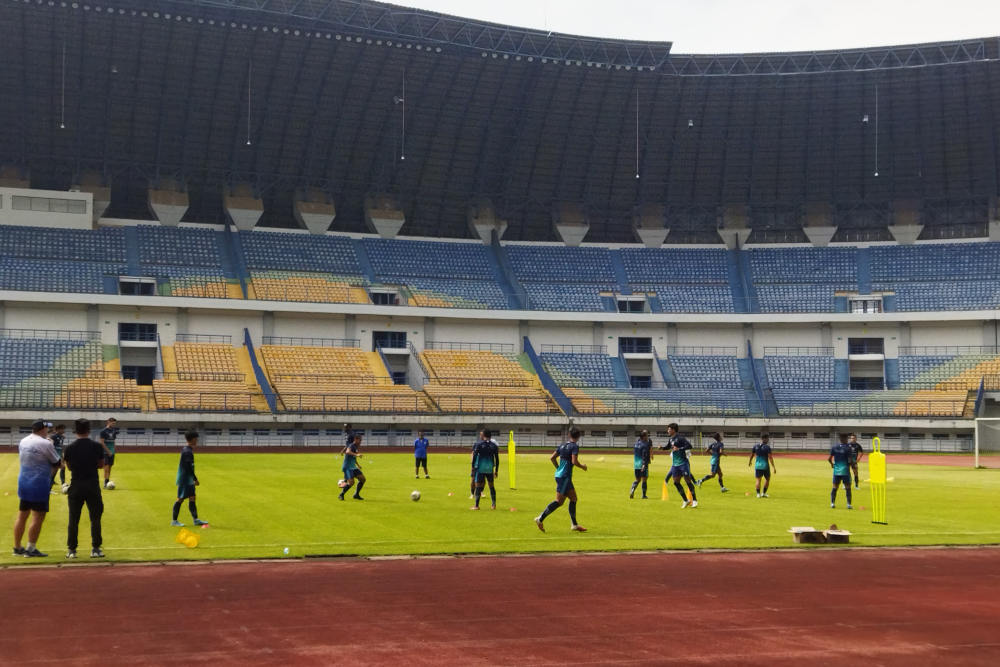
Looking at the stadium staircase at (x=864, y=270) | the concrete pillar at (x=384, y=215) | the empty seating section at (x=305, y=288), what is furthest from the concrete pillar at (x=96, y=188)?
the stadium staircase at (x=864, y=270)

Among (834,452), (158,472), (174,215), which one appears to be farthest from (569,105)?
(834,452)

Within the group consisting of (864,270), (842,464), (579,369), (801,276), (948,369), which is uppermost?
(864,270)

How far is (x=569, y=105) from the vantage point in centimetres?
7319

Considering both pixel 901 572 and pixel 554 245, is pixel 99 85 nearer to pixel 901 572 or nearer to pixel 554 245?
pixel 554 245

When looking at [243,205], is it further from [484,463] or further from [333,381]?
[484,463]

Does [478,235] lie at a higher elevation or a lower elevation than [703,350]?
higher

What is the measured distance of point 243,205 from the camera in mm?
74188

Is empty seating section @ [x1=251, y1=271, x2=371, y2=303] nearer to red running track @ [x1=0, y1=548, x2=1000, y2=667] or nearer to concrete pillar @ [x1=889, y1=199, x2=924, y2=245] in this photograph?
concrete pillar @ [x1=889, y1=199, x2=924, y2=245]

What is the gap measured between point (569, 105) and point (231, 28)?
23695 mm

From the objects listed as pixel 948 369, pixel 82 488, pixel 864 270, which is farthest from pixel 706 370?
pixel 82 488

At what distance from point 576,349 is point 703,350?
9.33m

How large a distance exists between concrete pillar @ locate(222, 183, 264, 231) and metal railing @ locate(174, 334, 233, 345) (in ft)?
32.6

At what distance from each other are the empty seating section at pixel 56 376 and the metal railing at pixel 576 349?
94.9ft

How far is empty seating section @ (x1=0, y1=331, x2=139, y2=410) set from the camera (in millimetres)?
57219
